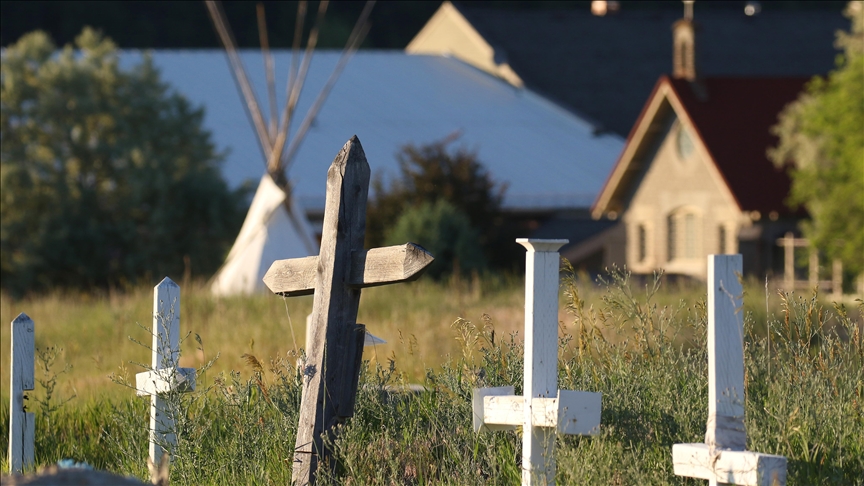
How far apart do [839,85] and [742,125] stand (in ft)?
13.8

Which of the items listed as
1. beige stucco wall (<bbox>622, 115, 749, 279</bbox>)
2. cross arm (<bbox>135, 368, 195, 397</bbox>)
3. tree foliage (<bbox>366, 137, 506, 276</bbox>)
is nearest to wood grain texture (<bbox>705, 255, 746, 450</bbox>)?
cross arm (<bbox>135, 368, 195, 397</bbox>)

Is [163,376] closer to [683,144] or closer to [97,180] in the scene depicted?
[97,180]

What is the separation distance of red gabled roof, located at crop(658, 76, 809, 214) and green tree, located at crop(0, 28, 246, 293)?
10.5 meters

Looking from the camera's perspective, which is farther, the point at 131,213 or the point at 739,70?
the point at 739,70

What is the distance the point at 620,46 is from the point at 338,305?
42.0 metres

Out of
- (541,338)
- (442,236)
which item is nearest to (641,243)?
(442,236)

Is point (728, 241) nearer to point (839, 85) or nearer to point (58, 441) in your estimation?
point (839, 85)

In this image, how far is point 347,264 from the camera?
179 inches

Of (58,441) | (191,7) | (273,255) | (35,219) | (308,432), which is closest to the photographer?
(308,432)

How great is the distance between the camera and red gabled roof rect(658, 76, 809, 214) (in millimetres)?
26094

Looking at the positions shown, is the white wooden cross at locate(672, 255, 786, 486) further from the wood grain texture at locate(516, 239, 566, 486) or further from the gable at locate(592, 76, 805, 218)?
the gable at locate(592, 76, 805, 218)

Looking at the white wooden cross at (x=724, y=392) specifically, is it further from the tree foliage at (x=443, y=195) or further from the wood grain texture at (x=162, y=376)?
the tree foliage at (x=443, y=195)

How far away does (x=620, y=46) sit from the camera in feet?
148

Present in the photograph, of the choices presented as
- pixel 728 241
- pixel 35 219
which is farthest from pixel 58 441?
pixel 728 241
